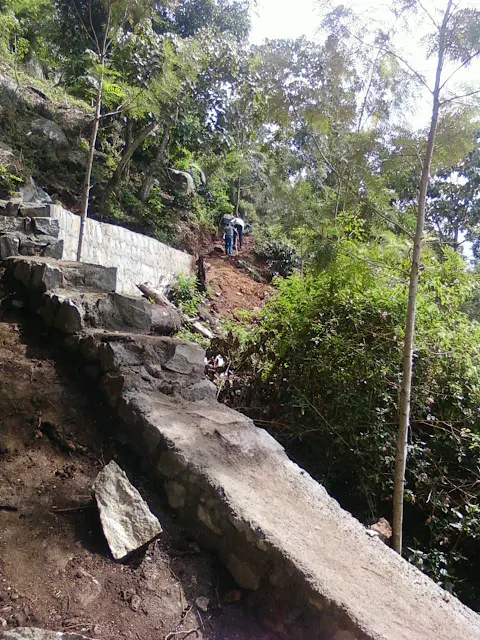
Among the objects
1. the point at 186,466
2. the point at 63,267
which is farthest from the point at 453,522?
the point at 63,267

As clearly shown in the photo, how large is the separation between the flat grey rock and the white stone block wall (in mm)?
5325

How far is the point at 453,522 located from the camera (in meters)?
A: 3.01

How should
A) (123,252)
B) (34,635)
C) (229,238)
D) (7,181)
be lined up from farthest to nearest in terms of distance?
(229,238)
(123,252)
(7,181)
(34,635)

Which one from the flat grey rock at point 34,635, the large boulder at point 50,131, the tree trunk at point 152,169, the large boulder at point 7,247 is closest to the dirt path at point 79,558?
the flat grey rock at point 34,635

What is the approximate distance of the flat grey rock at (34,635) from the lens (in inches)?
53.2

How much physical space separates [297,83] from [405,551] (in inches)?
160

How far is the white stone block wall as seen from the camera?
20.7 ft

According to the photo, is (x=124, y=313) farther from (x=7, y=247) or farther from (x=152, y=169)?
A: (x=152, y=169)

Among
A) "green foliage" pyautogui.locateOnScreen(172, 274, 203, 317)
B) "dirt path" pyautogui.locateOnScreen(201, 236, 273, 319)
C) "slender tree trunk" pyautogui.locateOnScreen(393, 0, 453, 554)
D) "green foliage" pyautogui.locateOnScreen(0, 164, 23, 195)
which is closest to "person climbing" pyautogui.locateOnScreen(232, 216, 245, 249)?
"dirt path" pyautogui.locateOnScreen(201, 236, 273, 319)

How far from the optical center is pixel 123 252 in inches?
305

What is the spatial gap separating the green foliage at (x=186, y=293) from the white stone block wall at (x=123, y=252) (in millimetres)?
390

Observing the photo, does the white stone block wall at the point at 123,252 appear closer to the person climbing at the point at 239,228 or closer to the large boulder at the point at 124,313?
the large boulder at the point at 124,313

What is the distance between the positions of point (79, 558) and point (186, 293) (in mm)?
6877

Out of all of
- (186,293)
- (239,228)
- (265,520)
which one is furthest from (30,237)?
(239,228)
